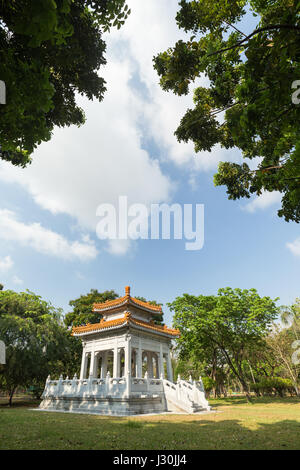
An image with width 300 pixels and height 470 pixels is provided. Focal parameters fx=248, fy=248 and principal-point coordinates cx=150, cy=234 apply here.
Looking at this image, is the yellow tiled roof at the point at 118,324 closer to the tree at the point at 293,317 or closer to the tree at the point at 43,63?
the tree at the point at 43,63

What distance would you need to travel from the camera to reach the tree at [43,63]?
3.56m

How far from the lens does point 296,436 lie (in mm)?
6359

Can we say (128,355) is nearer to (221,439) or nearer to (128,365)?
(128,365)

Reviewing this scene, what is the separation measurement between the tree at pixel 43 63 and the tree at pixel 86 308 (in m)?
22.3

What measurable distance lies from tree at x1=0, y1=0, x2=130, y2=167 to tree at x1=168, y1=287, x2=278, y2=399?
18.8 metres

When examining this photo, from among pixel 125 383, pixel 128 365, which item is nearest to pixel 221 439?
pixel 125 383

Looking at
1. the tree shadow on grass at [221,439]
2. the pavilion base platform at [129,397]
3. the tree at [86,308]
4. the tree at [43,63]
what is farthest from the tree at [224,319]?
the tree at [43,63]

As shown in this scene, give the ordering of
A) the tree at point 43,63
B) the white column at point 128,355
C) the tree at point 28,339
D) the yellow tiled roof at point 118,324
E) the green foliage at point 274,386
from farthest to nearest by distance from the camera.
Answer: the green foliage at point 274,386 → the tree at point 28,339 → the yellow tiled roof at point 118,324 → the white column at point 128,355 → the tree at point 43,63

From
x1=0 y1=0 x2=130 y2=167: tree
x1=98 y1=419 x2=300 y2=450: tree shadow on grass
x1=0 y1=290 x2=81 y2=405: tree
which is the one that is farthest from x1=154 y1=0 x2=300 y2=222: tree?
x1=0 y1=290 x2=81 y2=405: tree

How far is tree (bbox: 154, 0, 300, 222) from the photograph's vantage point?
3.93m

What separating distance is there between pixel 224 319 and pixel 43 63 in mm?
21583

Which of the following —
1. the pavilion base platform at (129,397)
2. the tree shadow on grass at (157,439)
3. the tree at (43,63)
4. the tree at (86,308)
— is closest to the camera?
the tree at (43,63)

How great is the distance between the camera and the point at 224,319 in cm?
2175

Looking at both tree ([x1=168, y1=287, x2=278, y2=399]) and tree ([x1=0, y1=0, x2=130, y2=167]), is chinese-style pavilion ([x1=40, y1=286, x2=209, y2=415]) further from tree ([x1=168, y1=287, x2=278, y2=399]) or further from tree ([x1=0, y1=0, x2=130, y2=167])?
tree ([x1=0, y1=0, x2=130, y2=167])
